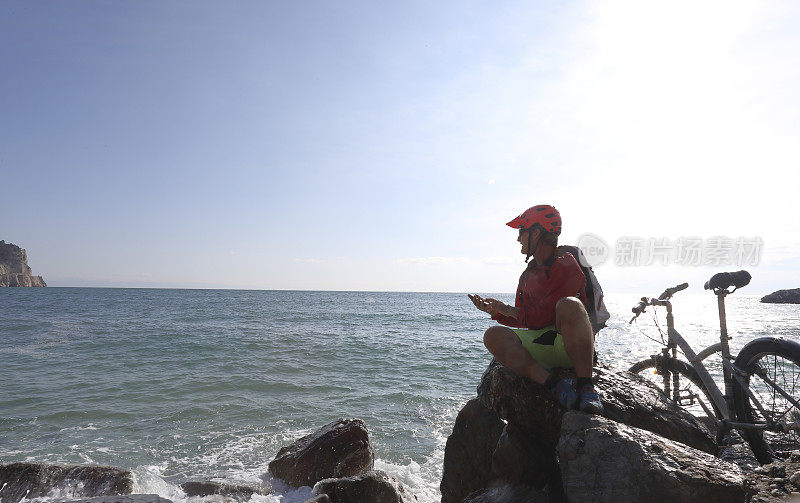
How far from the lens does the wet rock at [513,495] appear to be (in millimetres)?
2984

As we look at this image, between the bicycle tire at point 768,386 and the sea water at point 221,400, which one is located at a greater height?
the bicycle tire at point 768,386

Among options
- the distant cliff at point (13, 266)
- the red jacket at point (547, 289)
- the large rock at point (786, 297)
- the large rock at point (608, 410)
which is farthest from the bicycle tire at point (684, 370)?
the distant cliff at point (13, 266)

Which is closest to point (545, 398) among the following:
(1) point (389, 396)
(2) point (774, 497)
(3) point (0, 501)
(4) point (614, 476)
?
(4) point (614, 476)

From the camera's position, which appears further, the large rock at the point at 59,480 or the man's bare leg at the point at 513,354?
the large rock at the point at 59,480

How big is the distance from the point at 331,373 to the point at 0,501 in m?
8.68

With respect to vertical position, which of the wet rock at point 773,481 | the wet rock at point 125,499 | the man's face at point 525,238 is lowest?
the wet rock at point 125,499

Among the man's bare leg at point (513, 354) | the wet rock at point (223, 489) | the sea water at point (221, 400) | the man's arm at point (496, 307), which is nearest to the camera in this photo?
the man's bare leg at point (513, 354)

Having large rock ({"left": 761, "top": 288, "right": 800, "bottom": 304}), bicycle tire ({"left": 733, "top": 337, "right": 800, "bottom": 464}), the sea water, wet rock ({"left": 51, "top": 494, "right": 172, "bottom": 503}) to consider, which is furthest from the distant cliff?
large rock ({"left": 761, "top": 288, "right": 800, "bottom": 304})

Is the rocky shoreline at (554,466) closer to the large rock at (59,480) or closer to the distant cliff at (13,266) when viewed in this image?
the large rock at (59,480)

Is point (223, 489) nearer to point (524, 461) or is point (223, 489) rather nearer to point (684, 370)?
point (524, 461)

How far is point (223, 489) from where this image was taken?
18.3ft

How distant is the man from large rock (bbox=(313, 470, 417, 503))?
2.83 meters

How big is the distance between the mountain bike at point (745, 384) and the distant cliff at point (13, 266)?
557 feet

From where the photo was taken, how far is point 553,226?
349cm
